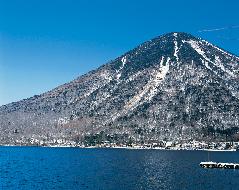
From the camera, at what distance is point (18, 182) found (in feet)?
509

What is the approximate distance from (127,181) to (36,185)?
27.5 metres

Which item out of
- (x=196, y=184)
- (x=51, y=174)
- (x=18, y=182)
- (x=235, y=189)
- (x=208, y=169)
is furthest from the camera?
(x=208, y=169)

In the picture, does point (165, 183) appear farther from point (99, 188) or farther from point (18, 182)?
point (18, 182)

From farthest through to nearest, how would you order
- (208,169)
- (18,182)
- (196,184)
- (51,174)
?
(208,169), (51,174), (18,182), (196,184)

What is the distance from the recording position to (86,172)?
186 m

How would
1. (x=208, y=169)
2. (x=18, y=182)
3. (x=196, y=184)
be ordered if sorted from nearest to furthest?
1. (x=196, y=184)
2. (x=18, y=182)
3. (x=208, y=169)

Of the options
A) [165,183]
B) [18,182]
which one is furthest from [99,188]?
[18,182]

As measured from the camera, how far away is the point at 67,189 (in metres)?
137

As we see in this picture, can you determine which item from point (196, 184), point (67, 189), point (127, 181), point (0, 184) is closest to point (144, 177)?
point (127, 181)

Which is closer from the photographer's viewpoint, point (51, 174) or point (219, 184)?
point (219, 184)

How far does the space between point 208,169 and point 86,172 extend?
50.5 m

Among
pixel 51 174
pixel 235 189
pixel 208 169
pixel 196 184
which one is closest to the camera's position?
pixel 235 189

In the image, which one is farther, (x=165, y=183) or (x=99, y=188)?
(x=165, y=183)

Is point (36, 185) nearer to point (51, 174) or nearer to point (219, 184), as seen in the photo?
point (51, 174)
